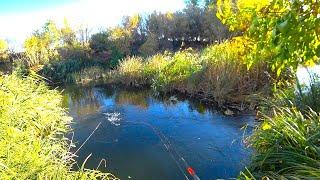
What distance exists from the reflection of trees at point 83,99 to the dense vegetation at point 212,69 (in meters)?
1.09

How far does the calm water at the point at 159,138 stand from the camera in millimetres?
5324

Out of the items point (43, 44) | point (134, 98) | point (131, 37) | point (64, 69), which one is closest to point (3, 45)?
point (43, 44)

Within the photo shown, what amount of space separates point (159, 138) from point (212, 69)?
3.94 metres

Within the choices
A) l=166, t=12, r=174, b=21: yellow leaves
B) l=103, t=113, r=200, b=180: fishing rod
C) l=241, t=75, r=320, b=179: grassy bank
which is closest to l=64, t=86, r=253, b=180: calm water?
l=103, t=113, r=200, b=180: fishing rod

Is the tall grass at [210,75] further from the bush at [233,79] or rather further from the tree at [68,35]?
the tree at [68,35]

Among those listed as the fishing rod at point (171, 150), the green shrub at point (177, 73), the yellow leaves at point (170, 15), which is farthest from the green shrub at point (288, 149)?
the yellow leaves at point (170, 15)

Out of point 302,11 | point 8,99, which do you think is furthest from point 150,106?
point 302,11

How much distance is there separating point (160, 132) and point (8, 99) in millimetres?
3132

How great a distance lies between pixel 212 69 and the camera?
10.0 m

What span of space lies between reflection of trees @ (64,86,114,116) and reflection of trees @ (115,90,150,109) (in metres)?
0.63

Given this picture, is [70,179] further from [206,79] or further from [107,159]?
[206,79]

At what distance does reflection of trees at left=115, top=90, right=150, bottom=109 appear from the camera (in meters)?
10.3

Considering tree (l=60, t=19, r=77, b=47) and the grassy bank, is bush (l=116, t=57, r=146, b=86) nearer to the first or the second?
tree (l=60, t=19, r=77, b=47)

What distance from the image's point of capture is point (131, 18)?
2309 cm
